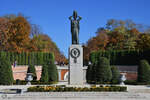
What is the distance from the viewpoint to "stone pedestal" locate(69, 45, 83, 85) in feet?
60.8

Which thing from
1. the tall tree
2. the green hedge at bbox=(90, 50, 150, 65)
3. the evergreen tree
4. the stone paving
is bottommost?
the stone paving

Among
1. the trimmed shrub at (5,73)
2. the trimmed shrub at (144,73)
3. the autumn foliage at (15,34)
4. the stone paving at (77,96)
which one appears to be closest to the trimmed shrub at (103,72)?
the trimmed shrub at (144,73)

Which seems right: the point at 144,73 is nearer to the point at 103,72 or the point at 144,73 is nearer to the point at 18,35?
the point at 103,72

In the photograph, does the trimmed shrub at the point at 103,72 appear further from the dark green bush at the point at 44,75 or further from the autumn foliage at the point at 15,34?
the autumn foliage at the point at 15,34

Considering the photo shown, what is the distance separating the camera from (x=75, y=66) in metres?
18.5

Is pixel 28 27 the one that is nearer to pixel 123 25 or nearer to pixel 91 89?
pixel 123 25

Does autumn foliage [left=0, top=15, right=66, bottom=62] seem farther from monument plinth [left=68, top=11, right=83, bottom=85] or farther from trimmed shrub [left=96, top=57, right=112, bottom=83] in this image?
monument plinth [left=68, top=11, right=83, bottom=85]

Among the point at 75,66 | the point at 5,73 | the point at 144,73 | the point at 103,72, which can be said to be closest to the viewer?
the point at 75,66

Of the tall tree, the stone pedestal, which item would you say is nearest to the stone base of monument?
the stone pedestal

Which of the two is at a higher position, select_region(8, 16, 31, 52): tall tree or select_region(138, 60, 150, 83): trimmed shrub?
select_region(8, 16, 31, 52): tall tree

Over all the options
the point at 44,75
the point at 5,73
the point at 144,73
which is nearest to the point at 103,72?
the point at 144,73

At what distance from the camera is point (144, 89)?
17.8 meters

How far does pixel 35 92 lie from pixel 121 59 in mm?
35381

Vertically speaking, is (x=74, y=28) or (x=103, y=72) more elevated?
(x=74, y=28)
